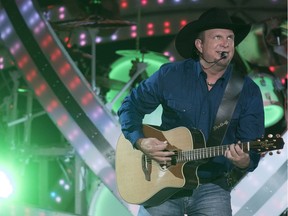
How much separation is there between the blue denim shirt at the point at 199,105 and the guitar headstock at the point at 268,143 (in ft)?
0.75

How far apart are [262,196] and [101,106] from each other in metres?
1.81

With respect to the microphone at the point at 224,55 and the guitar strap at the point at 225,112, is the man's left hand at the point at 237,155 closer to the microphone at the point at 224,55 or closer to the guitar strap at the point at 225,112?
the guitar strap at the point at 225,112

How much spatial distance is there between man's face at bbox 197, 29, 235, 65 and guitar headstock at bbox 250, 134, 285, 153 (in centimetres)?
63

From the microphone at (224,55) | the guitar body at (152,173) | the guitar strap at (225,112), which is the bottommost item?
the guitar body at (152,173)

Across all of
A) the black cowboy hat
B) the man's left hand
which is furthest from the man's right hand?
the black cowboy hat

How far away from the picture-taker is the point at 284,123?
6.87 metres

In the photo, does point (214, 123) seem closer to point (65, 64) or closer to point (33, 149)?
point (65, 64)

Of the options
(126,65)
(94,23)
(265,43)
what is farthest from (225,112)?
(126,65)

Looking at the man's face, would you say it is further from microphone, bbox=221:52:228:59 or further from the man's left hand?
the man's left hand

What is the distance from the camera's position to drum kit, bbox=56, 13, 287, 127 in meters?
6.59

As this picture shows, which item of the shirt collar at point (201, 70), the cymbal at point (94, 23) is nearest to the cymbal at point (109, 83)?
the cymbal at point (94, 23)

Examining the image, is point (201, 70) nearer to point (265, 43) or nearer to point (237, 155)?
point (237, 155)

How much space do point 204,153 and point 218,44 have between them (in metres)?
0.70

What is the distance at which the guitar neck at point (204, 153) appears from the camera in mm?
3287
